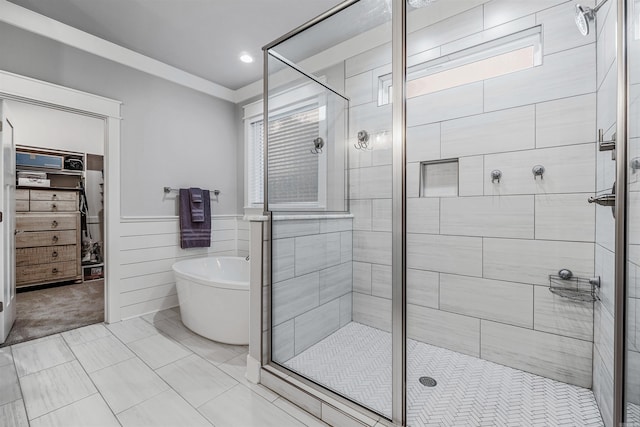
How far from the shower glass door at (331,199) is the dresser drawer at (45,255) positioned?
382cm

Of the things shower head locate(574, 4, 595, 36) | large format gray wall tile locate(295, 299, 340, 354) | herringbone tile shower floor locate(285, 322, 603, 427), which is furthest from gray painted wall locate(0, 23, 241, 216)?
shower head locate(574, 4, 595, 36)

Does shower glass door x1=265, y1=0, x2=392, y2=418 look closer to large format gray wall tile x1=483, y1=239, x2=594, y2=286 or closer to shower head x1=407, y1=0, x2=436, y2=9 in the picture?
shower head x1=407, y1=0, x2=436, y2=9

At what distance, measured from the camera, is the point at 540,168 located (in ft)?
5.59

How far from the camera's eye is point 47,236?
12.6 feet

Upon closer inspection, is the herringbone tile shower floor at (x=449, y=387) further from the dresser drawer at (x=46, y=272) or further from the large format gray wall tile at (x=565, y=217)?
the dresser drawer at (x=46, y=272)

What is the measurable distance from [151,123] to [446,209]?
283cm

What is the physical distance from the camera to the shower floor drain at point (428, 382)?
1.67 meters

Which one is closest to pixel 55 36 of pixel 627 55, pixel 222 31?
pixel 222 31

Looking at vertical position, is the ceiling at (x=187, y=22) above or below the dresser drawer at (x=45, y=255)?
above

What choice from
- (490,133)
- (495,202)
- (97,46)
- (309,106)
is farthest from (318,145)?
(97,46)

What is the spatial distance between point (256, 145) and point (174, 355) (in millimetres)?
2310

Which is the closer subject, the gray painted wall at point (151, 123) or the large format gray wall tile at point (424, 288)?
the large format gray wall tile at point (424, 288)

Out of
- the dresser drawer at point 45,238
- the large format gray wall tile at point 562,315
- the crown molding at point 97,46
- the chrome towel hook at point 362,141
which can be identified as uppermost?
the crown molding at point 97,46

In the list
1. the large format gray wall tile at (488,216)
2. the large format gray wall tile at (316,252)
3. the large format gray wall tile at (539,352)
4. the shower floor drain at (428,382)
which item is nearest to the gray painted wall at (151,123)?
the large format gray wall tile at (316,252)
